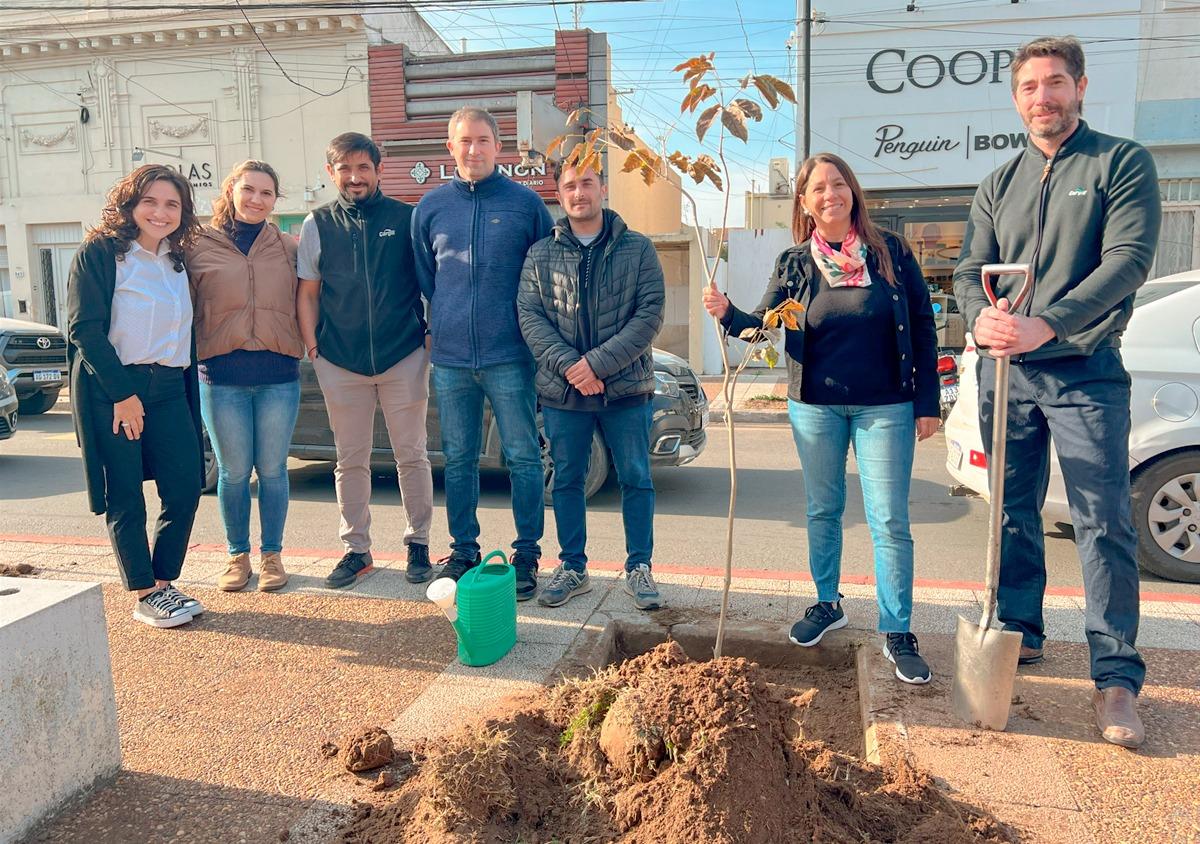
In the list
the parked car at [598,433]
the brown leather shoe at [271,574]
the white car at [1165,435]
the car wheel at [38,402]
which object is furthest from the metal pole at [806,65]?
the car wheel at [38,402]

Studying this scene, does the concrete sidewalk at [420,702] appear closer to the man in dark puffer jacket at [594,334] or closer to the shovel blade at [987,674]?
the shovel blade at [987,674]

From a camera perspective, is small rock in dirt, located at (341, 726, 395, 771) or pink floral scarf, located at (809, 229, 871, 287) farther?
pink floral scarf, located at (809, 229, 871, 287)

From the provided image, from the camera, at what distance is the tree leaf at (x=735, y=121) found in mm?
2734

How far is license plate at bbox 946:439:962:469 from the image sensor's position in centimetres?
575

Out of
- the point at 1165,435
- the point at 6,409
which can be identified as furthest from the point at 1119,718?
the point at 6,409

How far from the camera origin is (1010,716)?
10.1ft

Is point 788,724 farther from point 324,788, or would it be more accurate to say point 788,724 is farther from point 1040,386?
point 1040,386

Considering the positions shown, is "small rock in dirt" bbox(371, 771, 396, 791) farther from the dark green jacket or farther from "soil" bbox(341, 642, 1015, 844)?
the dark green jacket

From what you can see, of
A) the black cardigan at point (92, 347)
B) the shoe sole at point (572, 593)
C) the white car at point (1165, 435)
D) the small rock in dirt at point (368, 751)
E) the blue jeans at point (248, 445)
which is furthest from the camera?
the white car at point (1165, 435)

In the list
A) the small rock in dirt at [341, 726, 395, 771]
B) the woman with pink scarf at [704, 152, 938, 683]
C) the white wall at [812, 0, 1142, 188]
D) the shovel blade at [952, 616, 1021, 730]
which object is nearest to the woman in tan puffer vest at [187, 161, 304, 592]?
the small rock in dirt at [341, 726, 395, 771]

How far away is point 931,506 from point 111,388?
5893mm

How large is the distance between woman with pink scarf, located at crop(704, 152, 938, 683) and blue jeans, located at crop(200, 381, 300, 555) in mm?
2491

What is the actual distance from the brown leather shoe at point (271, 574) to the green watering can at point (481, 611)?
1.49m

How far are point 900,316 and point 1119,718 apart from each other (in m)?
1.60
